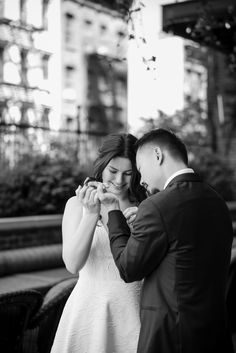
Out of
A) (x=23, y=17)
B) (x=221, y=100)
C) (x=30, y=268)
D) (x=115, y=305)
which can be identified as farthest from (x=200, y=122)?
(x=115, y=305)

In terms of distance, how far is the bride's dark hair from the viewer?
292 cm

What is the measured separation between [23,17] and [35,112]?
276 centimetres

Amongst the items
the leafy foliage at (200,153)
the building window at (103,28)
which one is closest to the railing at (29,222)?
the leafy foliage at (200,153)

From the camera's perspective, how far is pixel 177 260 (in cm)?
224

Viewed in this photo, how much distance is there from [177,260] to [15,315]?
58.7 inches

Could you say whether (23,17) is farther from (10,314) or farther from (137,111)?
(10,314)

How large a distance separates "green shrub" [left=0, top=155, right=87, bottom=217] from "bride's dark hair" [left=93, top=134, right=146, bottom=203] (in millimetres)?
5170

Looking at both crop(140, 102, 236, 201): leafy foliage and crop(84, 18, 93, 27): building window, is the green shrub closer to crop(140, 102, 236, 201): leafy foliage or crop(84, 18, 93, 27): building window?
crop(140, 102, 236, 201): leafy foliage

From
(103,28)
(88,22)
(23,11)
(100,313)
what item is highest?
(88,22)

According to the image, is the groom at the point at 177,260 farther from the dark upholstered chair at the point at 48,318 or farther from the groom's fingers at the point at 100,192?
the dark upholstered chair at the point at 48,318

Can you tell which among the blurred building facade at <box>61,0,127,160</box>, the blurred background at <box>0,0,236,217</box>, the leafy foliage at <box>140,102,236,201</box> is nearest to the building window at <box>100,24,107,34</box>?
the blurred building facade at <box>61,0,127,160</box>

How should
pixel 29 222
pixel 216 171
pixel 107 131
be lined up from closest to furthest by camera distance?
1. pixel 29 222
2. pixel 216 171
3. pixel 107 131

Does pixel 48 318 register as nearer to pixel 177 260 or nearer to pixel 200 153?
pixel 177 260

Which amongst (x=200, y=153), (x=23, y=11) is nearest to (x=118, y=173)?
(x=200, y=153)
